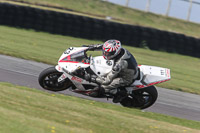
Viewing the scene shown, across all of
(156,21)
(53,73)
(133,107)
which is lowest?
(133,107)

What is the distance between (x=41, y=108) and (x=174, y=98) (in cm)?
531

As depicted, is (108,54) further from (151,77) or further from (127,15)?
(127,15)

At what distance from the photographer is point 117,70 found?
757cm

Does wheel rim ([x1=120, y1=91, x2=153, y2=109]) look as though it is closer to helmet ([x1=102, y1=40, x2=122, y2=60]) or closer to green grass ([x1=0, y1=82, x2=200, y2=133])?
green grass ([x1=0, y1=82, x2=200, y2=133])

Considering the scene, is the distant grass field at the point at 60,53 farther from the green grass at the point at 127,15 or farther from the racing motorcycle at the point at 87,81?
the green grass at the point at 127,15

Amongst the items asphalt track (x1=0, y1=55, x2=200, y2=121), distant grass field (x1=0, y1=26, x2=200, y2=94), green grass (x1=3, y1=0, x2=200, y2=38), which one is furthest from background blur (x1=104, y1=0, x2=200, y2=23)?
asphalt track (x1=0, y1=55, x2=200, y2=121)

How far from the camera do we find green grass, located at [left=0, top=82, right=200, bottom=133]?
17.5ft

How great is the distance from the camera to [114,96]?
26.8 ft

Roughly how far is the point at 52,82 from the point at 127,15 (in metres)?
23.3

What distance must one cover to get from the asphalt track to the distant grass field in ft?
2.45

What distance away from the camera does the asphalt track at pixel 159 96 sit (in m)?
9.05

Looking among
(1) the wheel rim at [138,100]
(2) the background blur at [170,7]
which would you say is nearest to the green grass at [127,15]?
(2) the background blur at [170,7]

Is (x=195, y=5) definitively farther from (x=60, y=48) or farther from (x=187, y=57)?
(x=60, y=48)

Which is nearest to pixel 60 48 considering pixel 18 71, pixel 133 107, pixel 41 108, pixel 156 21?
pixel 18 71
